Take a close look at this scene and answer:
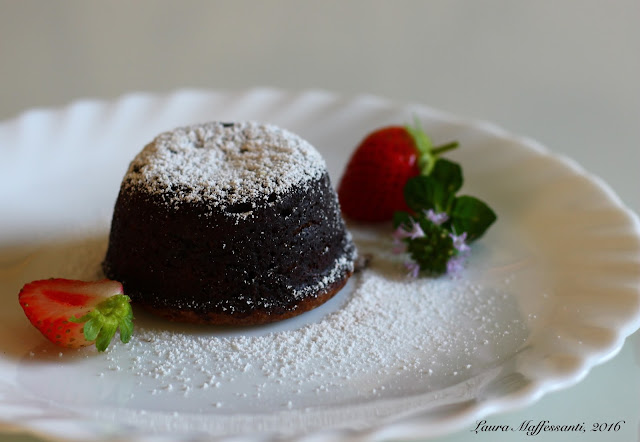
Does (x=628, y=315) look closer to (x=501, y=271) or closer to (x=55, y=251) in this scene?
(x=501, y=271)

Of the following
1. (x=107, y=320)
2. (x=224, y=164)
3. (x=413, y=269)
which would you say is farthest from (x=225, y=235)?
(x=413, y=269)

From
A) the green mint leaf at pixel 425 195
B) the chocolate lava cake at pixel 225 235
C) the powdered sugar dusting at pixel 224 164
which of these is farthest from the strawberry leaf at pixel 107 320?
the green mint leaf at pixel 425 195

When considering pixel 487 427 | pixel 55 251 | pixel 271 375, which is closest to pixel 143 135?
pixel 55 251

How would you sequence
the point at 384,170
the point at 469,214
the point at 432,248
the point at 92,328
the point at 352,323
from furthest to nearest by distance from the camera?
the point at 384,170 < the point at 469,214 < the point at 432,248 < the point at 352,323 < the point at 92,328

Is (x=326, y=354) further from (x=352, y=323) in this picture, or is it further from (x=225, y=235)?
(x=225, y=235)

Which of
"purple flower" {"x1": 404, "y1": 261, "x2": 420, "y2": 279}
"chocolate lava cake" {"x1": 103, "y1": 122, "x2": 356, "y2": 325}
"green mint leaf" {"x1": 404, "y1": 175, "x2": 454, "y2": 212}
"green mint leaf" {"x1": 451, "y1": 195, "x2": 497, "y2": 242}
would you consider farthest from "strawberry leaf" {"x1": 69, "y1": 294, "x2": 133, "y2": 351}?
"green mint leaf" {"x1": 451, "y1": 195, "x2": 497, "y2": 242}

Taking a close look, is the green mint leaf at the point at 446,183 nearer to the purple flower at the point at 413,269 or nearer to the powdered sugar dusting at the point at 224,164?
the purple flower at the point at 413,269

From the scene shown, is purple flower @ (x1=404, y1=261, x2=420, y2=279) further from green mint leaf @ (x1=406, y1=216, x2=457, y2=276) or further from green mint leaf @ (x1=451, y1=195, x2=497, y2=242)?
green mint leaf @ (x1=451, y1=195, x2=497, y2=242)
